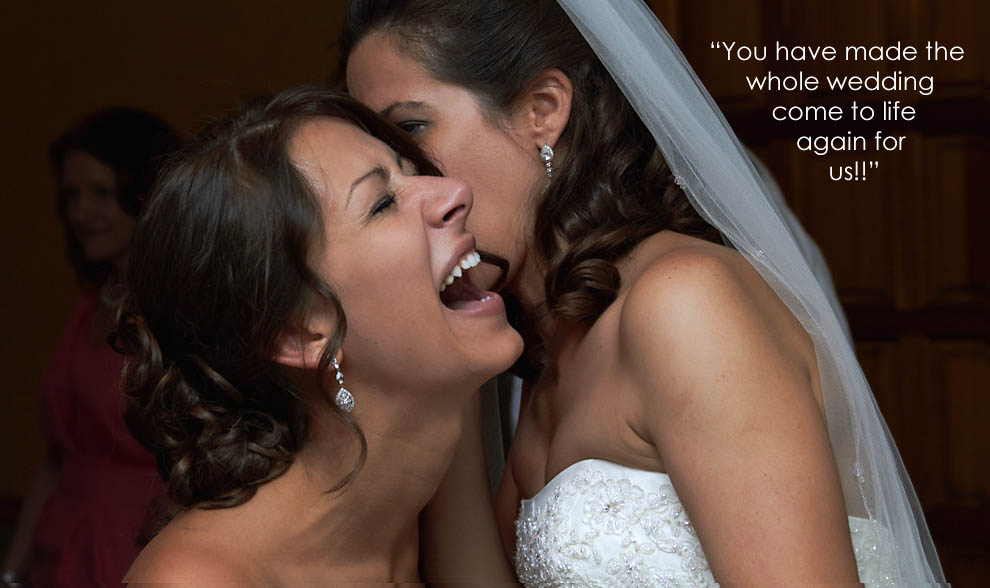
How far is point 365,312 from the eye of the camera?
1.71m

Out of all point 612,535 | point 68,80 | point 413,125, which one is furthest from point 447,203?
point 68,80

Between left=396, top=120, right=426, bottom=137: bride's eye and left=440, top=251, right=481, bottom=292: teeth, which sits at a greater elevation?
left=396, top=120, right=426, bottom=137: bride's eye

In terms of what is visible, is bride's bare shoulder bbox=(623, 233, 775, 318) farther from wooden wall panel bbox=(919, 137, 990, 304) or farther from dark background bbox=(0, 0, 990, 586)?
wooden wall panel bbox=(919, 137, 990, 304)

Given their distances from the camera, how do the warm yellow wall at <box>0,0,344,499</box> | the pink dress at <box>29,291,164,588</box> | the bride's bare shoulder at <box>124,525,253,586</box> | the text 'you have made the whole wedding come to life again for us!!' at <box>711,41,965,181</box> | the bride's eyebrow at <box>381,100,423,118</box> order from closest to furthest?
the bride's bare shoulder at <box>124,525,253,586</box> < the bride's eyebrow at <box>381,100,423,118</box> < the pink dress at <box>29,291,164,588</box> < the text 'you have made the whole wedding come to life again for us!!' at <box>711,41,965,181</box> < the warm yellow wall at <box>0,0,344,499</box>

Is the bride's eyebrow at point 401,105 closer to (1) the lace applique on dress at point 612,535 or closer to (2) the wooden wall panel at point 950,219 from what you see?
(1) the lace applique on dress at point 612,535

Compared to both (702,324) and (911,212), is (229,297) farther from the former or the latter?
(911,212)

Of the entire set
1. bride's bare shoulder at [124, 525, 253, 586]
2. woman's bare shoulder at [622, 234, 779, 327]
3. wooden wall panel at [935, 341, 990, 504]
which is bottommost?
wooden wall panel at [935, 341, 990, 504]

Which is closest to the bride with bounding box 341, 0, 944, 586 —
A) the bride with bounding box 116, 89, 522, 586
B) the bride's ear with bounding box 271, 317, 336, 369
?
the bride with bounding box 116, 89, 522, 586

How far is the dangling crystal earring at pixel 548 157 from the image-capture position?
6.54 ft

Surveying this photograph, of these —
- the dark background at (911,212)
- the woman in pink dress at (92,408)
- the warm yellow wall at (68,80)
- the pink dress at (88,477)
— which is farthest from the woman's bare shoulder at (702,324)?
the warm yellow wall at (68,80)

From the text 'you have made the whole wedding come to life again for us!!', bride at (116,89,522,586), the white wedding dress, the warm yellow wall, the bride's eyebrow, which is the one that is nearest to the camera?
bride at (116,89,522,586)

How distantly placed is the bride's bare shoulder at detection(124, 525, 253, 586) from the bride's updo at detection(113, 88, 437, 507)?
0.28 ft

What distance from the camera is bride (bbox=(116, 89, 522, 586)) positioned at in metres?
1.69

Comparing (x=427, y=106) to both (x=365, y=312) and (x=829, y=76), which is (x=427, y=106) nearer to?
(x=365, y=312)
